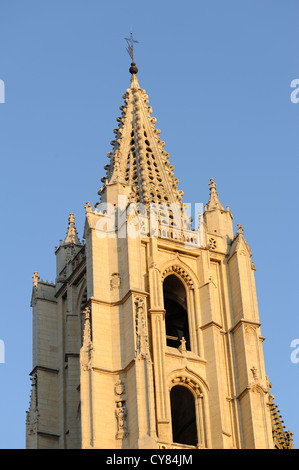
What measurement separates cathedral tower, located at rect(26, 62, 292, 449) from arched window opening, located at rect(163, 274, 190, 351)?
0.14 feet

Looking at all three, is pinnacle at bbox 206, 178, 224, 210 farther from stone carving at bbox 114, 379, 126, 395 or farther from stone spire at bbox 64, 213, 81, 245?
stone carving at bbox 114, 379, 126, 395

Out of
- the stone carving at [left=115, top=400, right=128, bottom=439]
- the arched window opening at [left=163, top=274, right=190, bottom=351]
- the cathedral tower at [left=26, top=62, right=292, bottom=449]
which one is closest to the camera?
the stone carving at [left=115, top=400, right=128, bottom=439]

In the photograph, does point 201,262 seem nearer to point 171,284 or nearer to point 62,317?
point 171,284

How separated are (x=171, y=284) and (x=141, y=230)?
2.49 metres

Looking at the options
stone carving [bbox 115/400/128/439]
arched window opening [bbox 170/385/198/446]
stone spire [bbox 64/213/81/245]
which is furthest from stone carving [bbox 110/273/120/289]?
stone spire [bbox 64/213/81/245]

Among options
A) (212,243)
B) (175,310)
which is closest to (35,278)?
(175,310)

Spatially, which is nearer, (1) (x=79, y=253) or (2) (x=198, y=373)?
(2) (x=198, y=373)

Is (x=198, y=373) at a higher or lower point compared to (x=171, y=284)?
lower

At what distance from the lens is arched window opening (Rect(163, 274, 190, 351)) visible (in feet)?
175

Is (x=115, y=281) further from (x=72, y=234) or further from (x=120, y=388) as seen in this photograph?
(x=72, y=234)

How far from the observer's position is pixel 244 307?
5175 centimetres

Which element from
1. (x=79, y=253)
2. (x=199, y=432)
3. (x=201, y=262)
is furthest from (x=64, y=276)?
(x=199, y=432)

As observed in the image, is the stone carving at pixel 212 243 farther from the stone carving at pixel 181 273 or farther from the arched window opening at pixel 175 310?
the arched window opening at pixel 175 310
